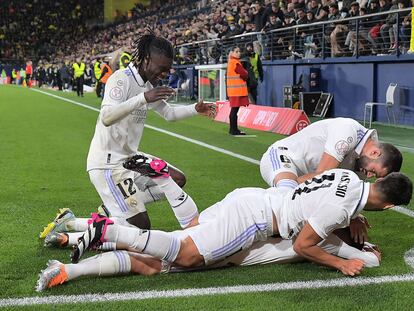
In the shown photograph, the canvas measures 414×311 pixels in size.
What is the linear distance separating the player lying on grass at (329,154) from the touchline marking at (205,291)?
2.43ft

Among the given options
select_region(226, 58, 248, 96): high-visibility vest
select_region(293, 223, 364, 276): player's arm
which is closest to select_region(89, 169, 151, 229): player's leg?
select_region(293, 223, 364, 276): player's arm

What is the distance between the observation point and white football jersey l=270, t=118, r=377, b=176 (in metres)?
4.89

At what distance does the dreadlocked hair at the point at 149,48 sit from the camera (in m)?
5.00

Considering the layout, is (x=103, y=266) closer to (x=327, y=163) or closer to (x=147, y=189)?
(x=147, y=189)

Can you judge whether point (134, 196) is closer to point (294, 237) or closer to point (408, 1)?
point (294, 237)

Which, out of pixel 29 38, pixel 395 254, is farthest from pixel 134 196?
pixel 29 38

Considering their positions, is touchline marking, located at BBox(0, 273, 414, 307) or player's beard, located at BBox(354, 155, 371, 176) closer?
touchline marking, located at BBox(0, 273, 414, 307)

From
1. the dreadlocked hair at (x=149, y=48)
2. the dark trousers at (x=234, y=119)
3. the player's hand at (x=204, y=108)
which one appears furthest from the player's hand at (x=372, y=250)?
the dark trousers at (x=234, y=119)

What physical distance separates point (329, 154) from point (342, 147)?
4.6 inches

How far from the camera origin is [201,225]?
4.50 m

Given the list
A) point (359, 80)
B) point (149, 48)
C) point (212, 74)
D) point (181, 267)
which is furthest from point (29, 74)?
point (181, 267)

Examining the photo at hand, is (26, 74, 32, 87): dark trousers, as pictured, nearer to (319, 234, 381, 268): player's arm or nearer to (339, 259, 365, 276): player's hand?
(319, 234, 381, 268): player's arm

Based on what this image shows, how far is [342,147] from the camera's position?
4.88 metres

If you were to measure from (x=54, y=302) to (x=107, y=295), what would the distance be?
1.09ft
